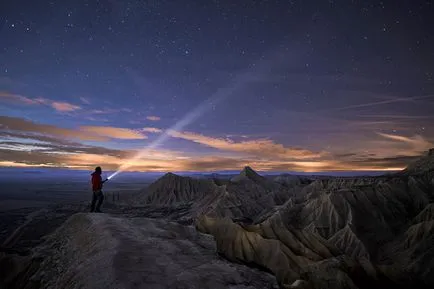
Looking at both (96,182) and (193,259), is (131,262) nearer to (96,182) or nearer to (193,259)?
(193,259)

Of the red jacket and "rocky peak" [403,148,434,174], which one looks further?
"rocky peak" [403,148,434,174]

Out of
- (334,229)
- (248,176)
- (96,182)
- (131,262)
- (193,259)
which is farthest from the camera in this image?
(248,176)

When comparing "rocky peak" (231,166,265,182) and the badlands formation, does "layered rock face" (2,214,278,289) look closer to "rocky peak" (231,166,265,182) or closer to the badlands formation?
the badlands formation

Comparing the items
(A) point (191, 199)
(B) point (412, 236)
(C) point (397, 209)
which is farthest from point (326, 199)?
(A) point (191, 199)

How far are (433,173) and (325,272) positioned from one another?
275 ft

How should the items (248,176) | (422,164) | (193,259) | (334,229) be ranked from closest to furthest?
(193,259) → (334,229) → (422,164) → (248,176)

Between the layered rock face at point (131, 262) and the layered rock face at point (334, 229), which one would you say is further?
the layered rock face at point (334, 229)

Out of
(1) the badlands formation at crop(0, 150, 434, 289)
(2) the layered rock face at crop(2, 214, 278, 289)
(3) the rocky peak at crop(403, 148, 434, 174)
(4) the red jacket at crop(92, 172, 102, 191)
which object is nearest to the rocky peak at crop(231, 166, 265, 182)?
(3) the rocky peak at crop(403, 148, 434, 174)

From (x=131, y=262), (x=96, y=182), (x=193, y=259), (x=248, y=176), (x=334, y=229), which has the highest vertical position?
(x=248, y=176)

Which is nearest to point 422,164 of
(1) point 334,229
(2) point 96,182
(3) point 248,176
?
(1) point 334,229

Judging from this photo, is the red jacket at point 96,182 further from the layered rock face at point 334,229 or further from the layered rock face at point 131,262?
the layered rock face at point 334,229

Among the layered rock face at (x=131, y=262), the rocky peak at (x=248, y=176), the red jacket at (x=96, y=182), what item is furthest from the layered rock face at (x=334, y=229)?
the red jacket at (x=96, y=182)

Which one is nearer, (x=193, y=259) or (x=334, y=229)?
(x=193, y=259)

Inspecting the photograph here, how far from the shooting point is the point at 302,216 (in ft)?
205
